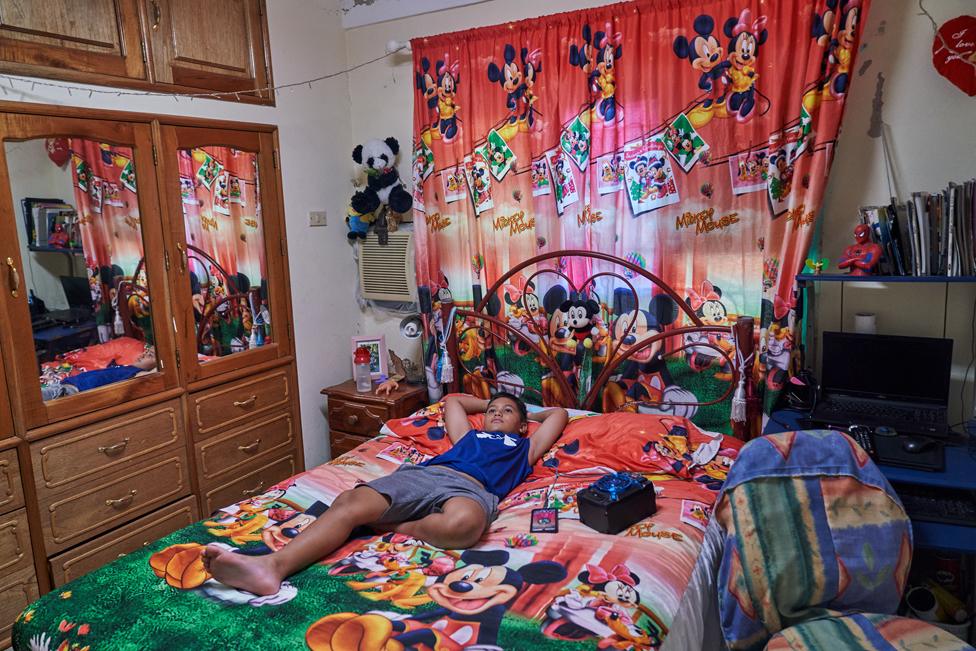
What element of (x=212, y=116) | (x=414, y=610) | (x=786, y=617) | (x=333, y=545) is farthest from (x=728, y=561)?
(x=212, y=116)

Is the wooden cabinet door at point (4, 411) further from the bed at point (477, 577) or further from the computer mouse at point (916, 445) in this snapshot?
the computer mouse at point (916, 445)

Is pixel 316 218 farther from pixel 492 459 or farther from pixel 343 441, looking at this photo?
pixel 492 459

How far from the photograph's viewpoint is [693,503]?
6.96ft

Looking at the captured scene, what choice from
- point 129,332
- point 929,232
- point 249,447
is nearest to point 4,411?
point 129,332

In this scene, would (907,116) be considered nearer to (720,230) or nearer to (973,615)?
(720,230)

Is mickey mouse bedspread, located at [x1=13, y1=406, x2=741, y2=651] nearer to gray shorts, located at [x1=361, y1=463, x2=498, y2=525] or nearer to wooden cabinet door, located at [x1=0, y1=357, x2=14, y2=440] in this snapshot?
gray shorts, located at [x1=361, y1=463, x2=498, y2=525]

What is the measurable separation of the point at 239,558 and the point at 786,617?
1.43 meters

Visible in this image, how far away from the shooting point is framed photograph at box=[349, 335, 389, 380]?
11.2ft

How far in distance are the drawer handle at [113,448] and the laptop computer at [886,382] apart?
2.60m

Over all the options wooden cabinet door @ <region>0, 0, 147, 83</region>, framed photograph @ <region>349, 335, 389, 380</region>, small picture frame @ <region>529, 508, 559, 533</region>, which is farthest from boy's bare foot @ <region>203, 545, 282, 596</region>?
wooden cabinet door @ <region>0, 0, 147, 83</region>

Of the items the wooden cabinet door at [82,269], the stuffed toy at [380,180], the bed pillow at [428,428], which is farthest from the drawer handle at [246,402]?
the stuffed toy at [380,180]

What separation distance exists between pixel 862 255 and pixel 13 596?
3181 millimetres

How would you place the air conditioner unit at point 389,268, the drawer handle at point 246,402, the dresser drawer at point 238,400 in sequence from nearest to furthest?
the dresser drawer at point 238,400
the drawer handle at point 246,402
the air conditioner unit at point 389,268

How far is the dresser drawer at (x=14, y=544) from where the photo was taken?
7.48 feet
